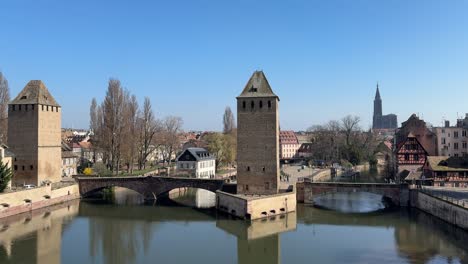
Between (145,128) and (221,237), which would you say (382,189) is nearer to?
(221,237)

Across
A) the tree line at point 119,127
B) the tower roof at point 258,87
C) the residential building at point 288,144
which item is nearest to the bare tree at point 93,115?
the tree line at point 119,127

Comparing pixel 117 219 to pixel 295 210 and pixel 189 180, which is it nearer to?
pixel 189 180

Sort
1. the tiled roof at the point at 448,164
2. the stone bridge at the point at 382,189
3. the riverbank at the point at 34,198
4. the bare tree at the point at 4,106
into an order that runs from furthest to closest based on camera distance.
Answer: the bare tree at the point at 4,106, the tiled roof at the point at 448,164, the stone bridge at the point at 382,189, the riverbank at the point at 34,198

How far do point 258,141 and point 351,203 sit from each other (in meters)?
11.8

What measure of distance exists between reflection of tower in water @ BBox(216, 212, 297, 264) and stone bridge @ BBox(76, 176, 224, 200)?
23.6ft

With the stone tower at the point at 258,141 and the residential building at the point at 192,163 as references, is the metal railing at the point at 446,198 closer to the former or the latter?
the stone tower at the point at 258,141

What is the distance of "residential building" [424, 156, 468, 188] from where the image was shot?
36.9m

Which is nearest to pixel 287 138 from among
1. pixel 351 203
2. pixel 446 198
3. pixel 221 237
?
pixel 351 203

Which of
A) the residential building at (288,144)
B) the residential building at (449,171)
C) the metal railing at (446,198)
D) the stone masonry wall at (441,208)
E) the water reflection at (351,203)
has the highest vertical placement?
the residential building at (288,144)

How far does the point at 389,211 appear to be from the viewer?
34.2 metres

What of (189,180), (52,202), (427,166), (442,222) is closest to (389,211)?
(442,222)

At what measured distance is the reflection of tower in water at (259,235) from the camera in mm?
23566

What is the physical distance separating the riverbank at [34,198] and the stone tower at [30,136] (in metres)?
2.38

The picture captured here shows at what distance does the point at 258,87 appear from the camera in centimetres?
3484
